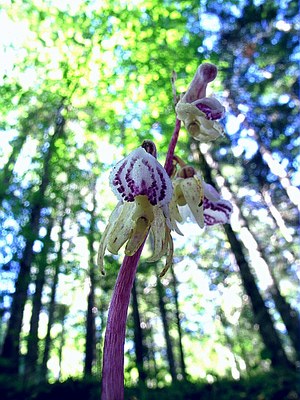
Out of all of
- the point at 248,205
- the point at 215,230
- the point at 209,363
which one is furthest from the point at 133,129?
the point at 209,363

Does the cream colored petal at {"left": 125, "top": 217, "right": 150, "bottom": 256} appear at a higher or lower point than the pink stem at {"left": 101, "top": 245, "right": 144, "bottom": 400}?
higher

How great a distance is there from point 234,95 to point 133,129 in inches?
215

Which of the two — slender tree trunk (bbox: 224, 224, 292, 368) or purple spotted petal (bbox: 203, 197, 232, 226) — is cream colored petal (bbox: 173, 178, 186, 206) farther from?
slender tree trunk (bbox: 224, 224, 292, 368)

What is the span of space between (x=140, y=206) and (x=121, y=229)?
0.09 meters

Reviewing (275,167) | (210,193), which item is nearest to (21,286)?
(210,193)

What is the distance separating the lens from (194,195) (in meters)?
1.17

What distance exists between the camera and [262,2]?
9.91m

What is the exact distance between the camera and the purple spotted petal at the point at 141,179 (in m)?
1.00

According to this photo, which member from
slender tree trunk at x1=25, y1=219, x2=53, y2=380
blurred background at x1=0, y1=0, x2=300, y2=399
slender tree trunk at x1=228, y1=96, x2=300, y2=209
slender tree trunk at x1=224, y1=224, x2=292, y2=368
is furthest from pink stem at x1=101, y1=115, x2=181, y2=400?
slender tree trunk at x1=228, y1=96, x2=300, y2=209

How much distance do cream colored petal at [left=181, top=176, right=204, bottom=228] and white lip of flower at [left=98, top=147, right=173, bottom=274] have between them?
6.2 inches

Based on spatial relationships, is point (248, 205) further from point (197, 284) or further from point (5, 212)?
point (5, 212)

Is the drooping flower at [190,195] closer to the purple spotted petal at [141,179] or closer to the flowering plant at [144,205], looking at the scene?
Answer: the flowering plant at [144,205]

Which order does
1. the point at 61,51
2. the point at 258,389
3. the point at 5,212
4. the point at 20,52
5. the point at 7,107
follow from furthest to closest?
1. the point at 20,52
2. the point at 61,51
3. the point at 7,107
4. the point at 5,212
5. the point at 258,389

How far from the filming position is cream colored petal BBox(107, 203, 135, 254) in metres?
1.02
